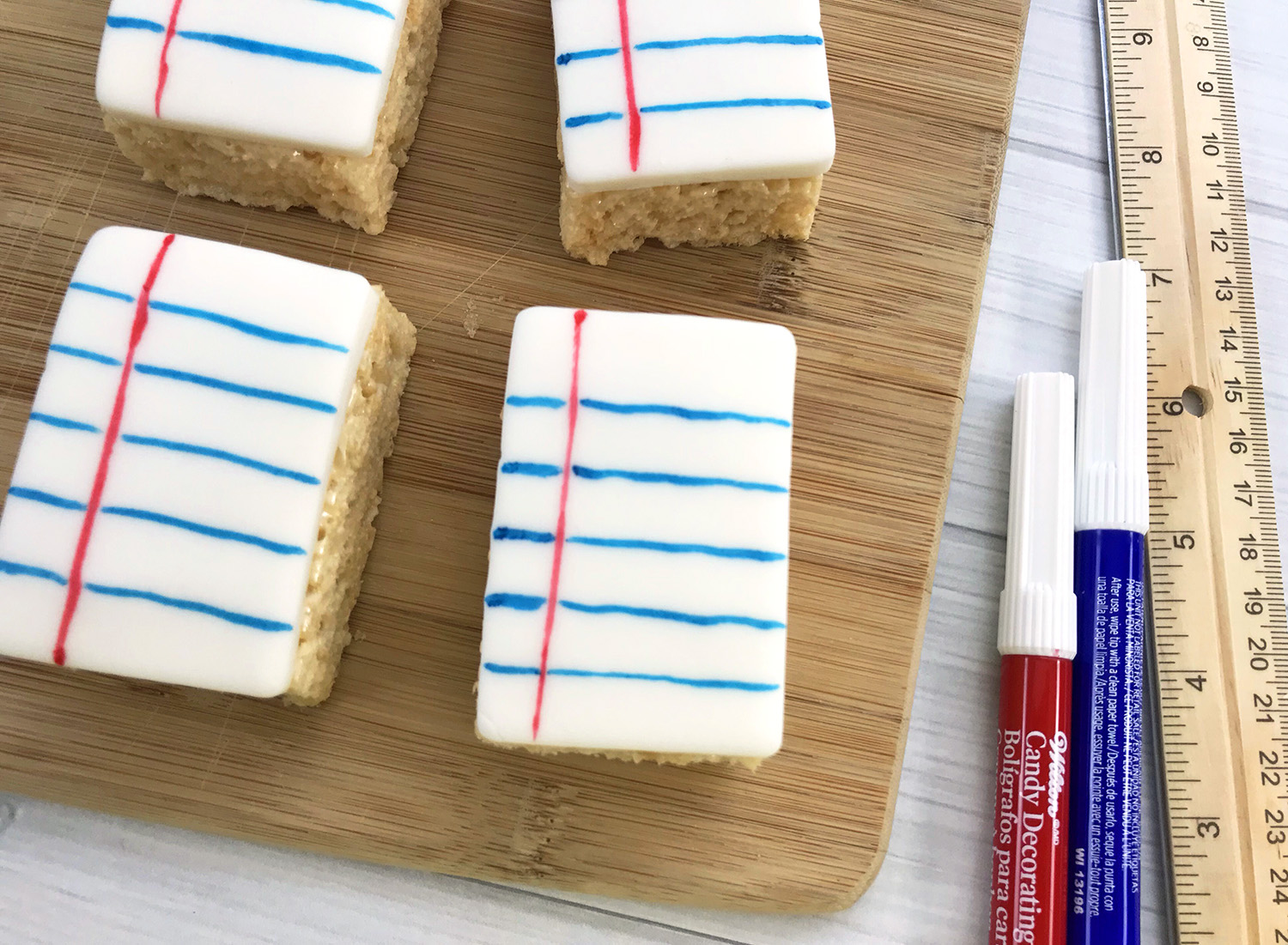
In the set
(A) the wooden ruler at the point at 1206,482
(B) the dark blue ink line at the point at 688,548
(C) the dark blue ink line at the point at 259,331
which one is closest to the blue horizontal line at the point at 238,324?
(C) the dark blue ink line at the point at 259,331

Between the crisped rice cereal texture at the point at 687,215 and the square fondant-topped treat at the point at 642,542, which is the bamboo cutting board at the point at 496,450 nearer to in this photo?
the crisped rice cereal texture at the point at 687,215

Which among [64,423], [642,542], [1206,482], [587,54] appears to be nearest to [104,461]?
[64,423]

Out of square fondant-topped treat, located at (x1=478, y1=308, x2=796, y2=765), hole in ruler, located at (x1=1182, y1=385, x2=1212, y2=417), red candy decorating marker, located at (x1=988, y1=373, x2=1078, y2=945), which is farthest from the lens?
Answer: hole in ruler, located at (x1=1182, y1=385, x2=1212, y2=417)

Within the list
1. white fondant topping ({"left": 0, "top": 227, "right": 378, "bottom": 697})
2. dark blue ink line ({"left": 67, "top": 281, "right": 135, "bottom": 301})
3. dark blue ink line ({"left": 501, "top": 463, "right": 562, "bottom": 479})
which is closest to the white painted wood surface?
white fondant topping ({"left": 0, "top": 227, "right": 378, "bottom": 697})

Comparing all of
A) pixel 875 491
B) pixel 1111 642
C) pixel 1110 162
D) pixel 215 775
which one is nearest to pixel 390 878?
pixel 215 775

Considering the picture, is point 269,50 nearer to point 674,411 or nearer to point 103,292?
point 103,292

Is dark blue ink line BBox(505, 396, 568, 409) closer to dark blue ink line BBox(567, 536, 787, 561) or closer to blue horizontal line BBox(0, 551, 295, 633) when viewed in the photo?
dark blue ink line BBox(567, 536, 787, 561)

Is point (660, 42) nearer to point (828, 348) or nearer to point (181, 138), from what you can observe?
point (828, 348)
